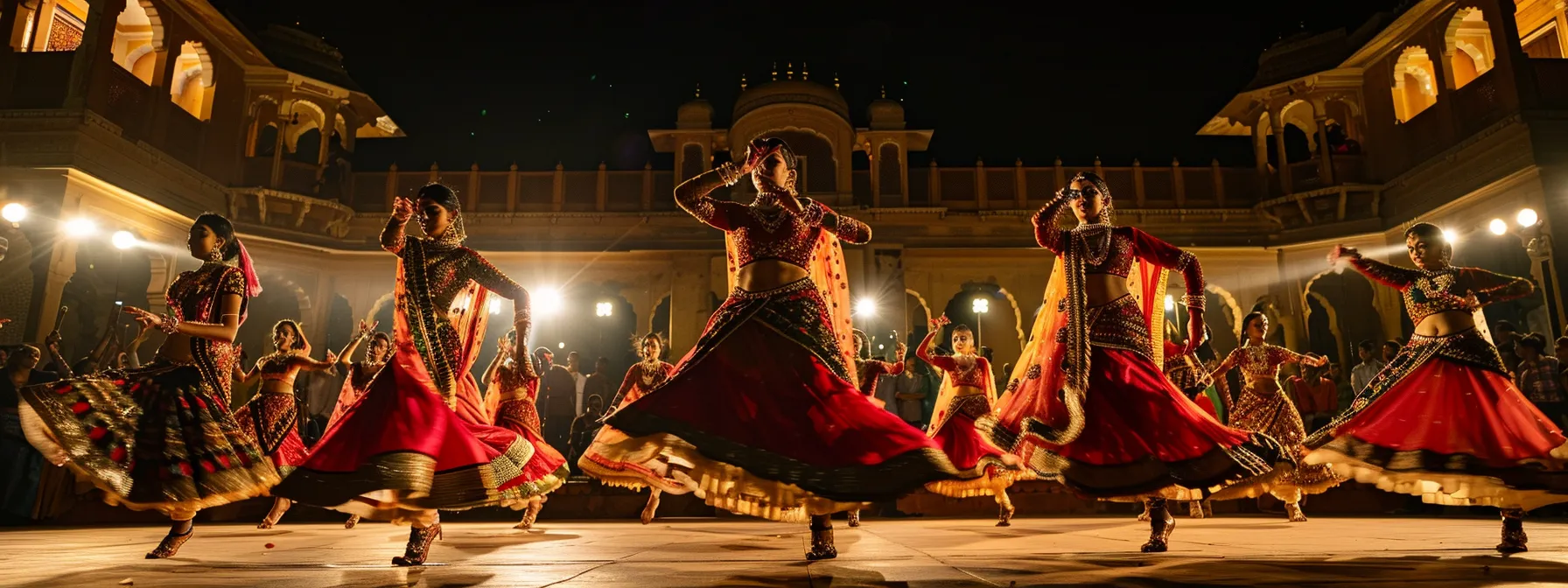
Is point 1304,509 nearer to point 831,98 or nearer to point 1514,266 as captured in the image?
point 1514,266

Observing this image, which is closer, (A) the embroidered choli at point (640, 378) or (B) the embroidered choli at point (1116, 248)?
(B) the embroidered choli at point (1116, 248)

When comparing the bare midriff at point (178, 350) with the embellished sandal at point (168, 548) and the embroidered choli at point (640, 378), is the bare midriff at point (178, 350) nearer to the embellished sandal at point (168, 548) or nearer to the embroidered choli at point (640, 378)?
the embellished sandal at point (168, 548)

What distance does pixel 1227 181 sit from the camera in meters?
14.3

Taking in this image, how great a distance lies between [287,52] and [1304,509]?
1586 centimetres

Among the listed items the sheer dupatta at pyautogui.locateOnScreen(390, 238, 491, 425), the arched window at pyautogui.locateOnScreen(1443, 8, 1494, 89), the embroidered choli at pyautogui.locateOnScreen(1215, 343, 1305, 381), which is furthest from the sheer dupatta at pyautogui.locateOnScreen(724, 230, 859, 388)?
the arched window at pyautogui.locateOnScreen(1443, 8, 1494, 89)

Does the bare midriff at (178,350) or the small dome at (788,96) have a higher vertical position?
the small dome at (788,96)

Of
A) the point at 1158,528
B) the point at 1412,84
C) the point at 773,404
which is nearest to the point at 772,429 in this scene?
the point at 773,404

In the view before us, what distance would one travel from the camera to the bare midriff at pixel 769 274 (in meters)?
3.22

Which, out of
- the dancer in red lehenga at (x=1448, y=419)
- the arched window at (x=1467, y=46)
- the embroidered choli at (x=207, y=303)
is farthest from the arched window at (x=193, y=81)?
the arched window at (x=1467, y=46)

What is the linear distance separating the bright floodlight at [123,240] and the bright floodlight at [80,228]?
25 cm

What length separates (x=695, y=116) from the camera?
14.6m

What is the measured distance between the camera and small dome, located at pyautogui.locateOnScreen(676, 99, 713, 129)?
1461 cm

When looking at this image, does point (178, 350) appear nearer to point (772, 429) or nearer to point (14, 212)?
point (772, 429)

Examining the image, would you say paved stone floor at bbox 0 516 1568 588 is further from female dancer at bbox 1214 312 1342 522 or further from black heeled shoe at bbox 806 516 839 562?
female dancer at bbox 1214 312 1342 522
